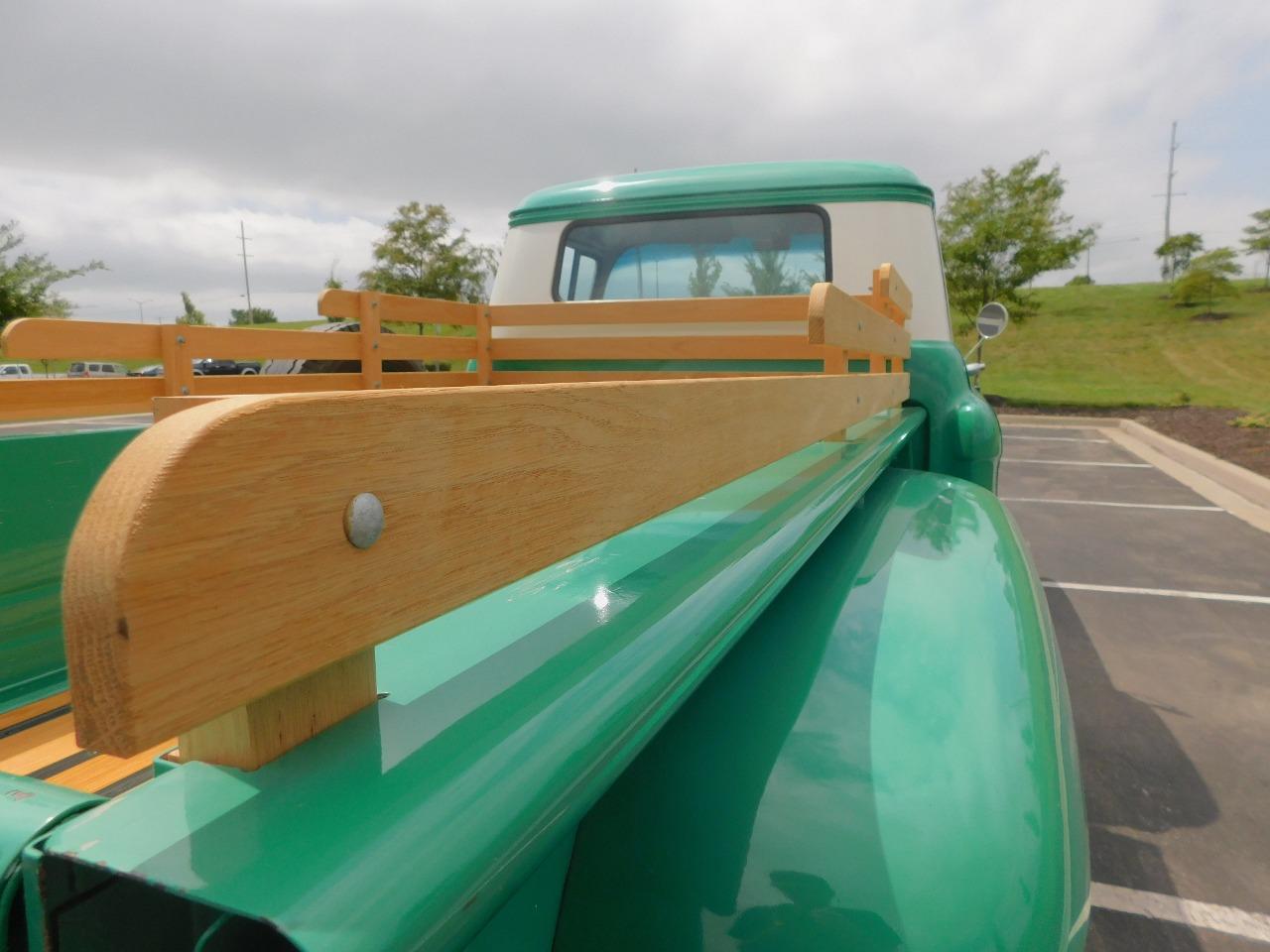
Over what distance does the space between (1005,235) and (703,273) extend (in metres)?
16.1

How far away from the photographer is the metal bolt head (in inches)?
17.2

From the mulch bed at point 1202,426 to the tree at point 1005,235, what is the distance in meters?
2.63

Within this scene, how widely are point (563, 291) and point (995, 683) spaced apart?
121 inches

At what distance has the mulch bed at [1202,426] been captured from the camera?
31.3ft

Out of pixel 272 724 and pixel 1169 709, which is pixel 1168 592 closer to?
pixel 1169 709

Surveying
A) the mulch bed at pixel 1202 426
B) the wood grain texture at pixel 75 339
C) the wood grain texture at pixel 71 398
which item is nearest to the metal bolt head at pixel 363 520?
the wood grain texture at pixel 71 398

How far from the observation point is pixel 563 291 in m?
3.94

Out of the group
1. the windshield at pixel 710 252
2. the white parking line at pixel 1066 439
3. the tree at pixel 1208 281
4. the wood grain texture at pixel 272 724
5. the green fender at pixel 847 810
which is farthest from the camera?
the tree at pixel 1208 281

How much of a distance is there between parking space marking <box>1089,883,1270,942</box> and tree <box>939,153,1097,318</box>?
16.9 metres

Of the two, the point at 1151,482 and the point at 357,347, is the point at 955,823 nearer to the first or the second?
the point at 357,347

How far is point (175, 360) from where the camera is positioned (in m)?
2.54

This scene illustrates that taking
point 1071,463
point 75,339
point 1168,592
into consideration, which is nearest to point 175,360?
point 75,339

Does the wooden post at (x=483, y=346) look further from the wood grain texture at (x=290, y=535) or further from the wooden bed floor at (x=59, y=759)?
the wood grain texture at (x=290, y=535)

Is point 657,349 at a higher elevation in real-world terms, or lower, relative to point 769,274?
lower
